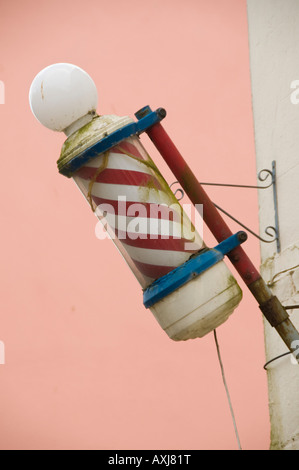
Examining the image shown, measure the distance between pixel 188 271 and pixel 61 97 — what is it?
0.67 metres

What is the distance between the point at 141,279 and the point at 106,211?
0.80 ft

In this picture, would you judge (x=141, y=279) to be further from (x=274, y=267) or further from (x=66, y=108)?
(x=274, y=267)

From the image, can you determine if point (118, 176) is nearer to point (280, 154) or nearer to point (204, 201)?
point (204, 201)

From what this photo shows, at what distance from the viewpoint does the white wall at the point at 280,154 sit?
2602 mm

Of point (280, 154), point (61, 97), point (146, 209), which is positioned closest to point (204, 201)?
point (146, 209)

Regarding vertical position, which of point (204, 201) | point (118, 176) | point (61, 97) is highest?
point (61, 97)

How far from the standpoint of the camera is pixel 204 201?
6.68ft

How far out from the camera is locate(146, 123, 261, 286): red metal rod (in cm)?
203

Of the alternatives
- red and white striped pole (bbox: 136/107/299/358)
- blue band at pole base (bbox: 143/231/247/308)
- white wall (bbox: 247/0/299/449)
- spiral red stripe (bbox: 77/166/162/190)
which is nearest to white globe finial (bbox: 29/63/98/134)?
spiral red stripe (bbox: 77/166/162/190)

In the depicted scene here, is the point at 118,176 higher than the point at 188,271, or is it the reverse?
the point at 118,176

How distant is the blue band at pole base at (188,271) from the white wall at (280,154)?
26.6 inches

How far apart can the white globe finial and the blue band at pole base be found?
0.57 meters

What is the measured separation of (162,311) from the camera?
198 centimetres

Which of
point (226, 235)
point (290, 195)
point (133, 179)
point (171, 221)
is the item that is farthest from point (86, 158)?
point (290, 195)
